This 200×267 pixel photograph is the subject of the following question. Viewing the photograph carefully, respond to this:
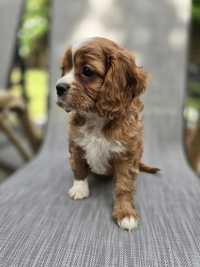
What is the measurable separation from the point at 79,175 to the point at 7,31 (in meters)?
1.62

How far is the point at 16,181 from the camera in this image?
1.36m

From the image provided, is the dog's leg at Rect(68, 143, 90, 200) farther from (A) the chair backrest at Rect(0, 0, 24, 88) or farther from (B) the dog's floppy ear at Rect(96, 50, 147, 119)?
(A) the chair backrest at Rect(0, 0, 24, 88)

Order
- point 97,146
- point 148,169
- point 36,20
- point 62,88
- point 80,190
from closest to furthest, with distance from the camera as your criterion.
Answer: point 62,88 → point 97,146 → point 80,190 → point 148,169 → point 36,20

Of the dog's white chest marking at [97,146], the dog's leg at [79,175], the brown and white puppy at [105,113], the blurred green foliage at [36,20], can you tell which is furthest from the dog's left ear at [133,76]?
the blurred green foliage at [36,20]

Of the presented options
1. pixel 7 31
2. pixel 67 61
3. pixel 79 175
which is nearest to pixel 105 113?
pixel 67 61

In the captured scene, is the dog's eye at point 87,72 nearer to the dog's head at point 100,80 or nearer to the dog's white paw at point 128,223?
the dog's head at point 100,80

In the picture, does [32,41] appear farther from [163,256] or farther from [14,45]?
[163,256]

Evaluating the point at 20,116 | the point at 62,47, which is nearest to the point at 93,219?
the point at 20,116

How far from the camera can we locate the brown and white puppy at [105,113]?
3.13 feet

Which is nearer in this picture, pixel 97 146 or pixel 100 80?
pixel 100 80

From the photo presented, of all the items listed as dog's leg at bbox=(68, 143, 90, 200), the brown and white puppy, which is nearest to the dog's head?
the brown and white puppy

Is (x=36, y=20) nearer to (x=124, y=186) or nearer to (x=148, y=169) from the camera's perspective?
(x=148, y=169)

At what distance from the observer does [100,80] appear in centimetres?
97

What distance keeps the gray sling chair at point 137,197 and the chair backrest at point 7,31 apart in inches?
14.6
